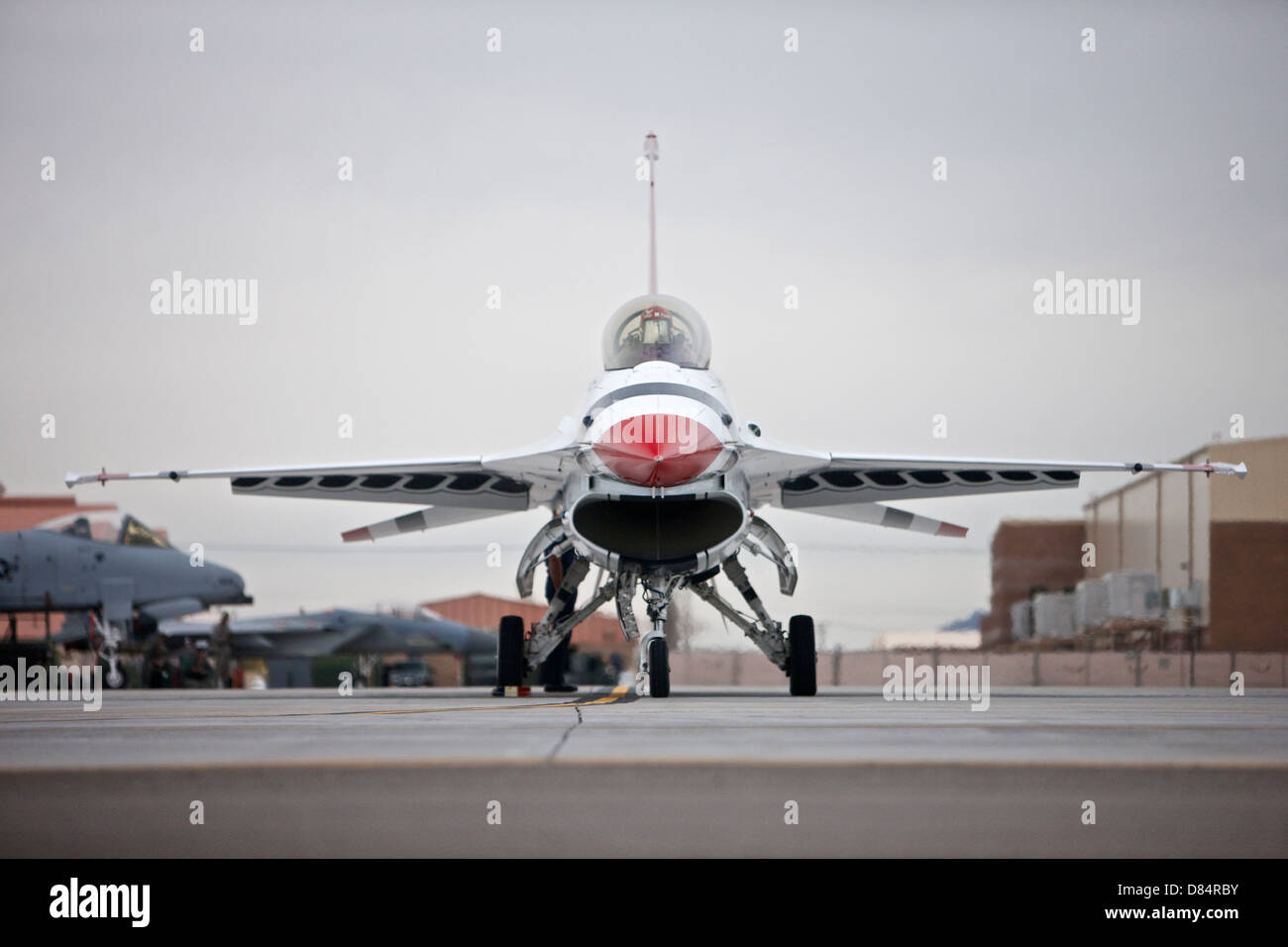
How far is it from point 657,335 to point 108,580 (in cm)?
2175

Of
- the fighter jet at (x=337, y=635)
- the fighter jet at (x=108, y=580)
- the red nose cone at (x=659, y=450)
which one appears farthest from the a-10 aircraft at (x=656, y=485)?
the fighter jet at (x=337, y=635)

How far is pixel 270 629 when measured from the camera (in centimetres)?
4828

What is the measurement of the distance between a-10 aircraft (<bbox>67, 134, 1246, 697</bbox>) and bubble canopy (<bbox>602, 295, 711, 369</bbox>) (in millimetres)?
18

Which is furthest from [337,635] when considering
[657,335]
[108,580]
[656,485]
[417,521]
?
[656,485]

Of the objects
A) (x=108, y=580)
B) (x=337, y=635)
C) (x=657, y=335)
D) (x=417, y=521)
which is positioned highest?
(x=657, y=335)

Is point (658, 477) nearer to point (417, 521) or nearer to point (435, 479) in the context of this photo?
point (435, 479)

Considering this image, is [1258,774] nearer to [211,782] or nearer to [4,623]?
[211,782]

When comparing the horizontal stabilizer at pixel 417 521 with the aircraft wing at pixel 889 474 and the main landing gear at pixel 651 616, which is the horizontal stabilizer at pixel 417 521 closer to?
the main landing gear at pixel 651 616

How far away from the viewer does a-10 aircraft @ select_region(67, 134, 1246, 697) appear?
43.4 feet

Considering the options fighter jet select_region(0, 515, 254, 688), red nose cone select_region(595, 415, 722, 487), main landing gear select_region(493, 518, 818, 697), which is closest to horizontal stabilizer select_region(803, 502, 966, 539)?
main landing gear select_region(493, 518, 818, 697)

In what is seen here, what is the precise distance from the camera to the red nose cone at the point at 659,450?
500 inches

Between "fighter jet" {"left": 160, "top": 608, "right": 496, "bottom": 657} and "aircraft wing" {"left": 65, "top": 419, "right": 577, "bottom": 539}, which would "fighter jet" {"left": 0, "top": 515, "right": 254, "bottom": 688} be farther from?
"aircraft wing" {"left": 65, "top": 419, "right": 577, "bottom": 539}

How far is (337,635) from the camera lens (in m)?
48.2

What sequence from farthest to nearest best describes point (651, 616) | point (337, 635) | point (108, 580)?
point (337, 635)
point (108, 580)
point (651, 616)
